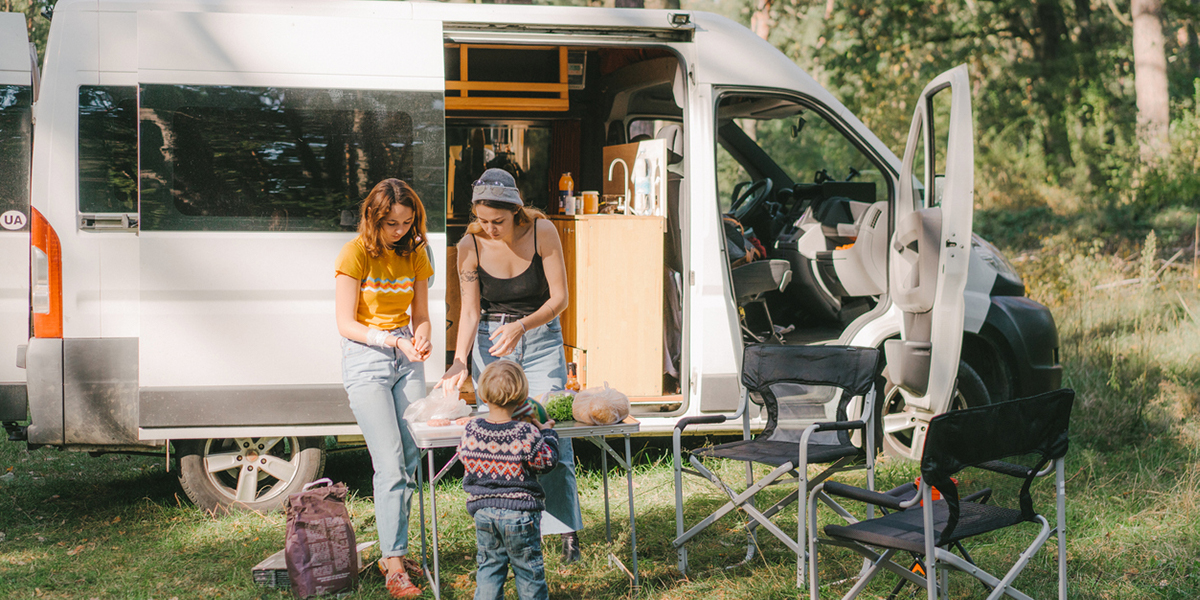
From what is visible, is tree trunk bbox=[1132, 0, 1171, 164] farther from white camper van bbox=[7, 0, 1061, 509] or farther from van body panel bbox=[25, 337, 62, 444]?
van body panel bbox=[25, 337, 62, 444]

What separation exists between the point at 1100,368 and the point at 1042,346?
1869mm

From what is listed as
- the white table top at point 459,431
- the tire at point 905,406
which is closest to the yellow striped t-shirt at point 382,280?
the white table top at point 459,431

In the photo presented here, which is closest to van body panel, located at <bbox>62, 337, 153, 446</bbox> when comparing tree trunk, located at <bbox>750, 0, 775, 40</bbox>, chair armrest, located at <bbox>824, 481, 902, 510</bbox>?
chair armrest, located at <bbox>824, 481, 902, 510</bbox>

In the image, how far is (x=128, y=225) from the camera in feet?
14.4

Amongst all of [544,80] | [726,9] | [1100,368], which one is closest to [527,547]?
[544,80]

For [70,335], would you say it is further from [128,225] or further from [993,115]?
[993,115]

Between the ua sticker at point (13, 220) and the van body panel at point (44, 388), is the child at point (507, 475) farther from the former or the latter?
the ua sticker at point (13, 220)

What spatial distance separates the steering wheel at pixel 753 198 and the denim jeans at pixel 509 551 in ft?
12.9

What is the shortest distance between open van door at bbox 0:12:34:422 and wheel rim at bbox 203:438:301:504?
2.93 feet

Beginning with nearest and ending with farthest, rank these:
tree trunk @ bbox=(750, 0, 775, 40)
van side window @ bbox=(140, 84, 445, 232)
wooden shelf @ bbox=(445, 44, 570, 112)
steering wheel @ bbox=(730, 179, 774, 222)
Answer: van side window @ bbox=(140, 84, 445, 232) → wooden shelf @ bbox=(445, 44, 570, 112) → steering wheel @ bbox=(730, 179, 774, 222) → tree trunk @ bbox=(750, 0, 775, 40)

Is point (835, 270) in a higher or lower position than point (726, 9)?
lower

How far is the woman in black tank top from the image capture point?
393cm

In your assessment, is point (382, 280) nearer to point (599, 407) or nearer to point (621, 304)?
point (599, 407)

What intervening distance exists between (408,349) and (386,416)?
28cm
